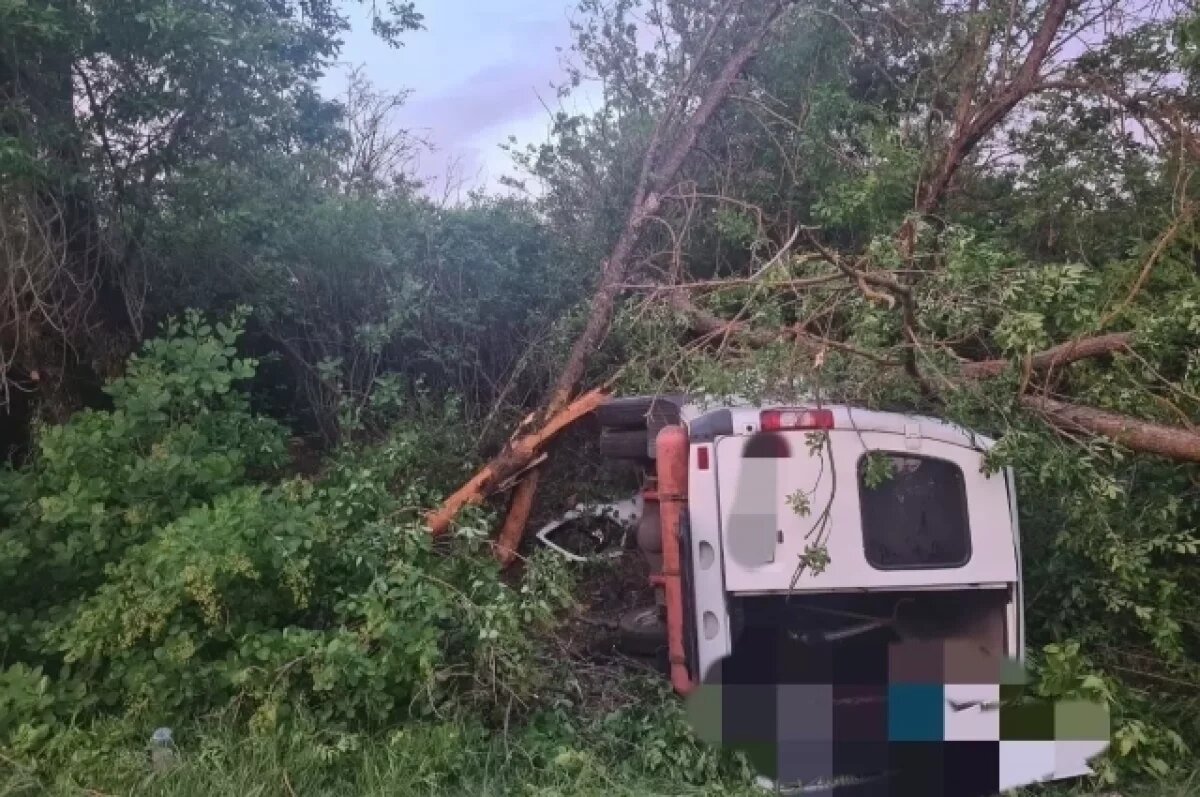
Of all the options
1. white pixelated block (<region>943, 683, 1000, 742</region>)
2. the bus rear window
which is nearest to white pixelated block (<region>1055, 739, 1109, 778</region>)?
white pixelated block (<region>943, 683, 1000, 742</region>)

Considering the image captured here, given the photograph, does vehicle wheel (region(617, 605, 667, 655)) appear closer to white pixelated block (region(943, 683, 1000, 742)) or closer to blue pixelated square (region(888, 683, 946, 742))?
blue pixelated square (region(888, 683, 946, 742))

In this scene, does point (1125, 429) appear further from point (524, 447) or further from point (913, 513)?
point (524, 447)

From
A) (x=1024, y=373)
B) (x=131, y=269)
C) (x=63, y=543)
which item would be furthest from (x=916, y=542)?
(x=131, y=269)

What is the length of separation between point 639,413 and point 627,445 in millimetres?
177

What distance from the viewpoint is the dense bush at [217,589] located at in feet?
14.3

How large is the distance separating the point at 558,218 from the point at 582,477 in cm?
214

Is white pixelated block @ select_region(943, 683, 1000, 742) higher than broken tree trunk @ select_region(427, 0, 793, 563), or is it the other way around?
broken tree trunk @ select_region(427, 0, 793, 563)

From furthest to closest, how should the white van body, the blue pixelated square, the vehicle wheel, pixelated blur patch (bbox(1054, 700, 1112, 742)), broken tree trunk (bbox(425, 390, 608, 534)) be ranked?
1. broken tree trunk (bbox(425, 390, 608, 534))
2. the vehicle wheel
3. pixelated blur patch (bbox(1054, 700, 1112, 742))
4. the white van body
5. the blue pixelated square

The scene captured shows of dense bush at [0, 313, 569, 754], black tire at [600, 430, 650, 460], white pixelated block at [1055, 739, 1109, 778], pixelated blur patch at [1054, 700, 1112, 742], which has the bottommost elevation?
white pixelated block at [1055, 739, 1109, 778]

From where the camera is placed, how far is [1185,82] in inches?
246

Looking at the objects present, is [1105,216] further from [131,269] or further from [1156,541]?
[131,269]

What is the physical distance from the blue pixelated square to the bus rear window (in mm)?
465

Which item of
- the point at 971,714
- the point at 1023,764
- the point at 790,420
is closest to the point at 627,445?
the point at 790,420

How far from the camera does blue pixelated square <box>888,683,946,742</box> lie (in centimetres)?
393
